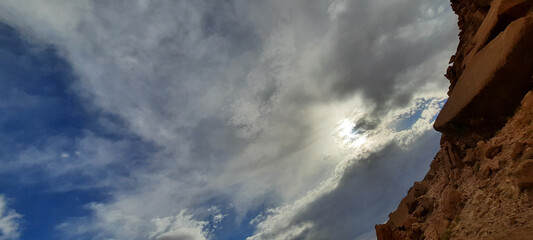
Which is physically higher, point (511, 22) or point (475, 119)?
point (511, 22)

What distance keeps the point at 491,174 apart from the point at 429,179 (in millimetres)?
12405

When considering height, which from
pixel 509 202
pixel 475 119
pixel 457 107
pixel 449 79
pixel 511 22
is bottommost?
pixel 509 202

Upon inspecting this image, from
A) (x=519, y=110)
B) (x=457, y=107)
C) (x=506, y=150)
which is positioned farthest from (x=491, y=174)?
(x=457, y=107)

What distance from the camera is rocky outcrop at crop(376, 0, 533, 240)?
1151 centimetres

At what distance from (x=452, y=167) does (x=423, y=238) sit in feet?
20.5

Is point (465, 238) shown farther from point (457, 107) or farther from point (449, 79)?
point (449, 79)

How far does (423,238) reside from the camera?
1855cm

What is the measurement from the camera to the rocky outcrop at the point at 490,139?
11508 millimetres

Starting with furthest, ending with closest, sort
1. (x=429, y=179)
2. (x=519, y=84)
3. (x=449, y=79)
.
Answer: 1. (x=429, y=179)
2. (x=449, y=79)
3. (x=519, y=84)

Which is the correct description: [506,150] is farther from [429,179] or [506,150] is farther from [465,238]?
[429,179]

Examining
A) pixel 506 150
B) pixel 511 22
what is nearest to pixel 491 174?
pixel 506 150

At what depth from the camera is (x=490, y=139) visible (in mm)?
15562

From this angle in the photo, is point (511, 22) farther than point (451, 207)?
No

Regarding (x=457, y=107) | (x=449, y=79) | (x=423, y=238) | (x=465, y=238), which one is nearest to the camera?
(x=465, y=238)
